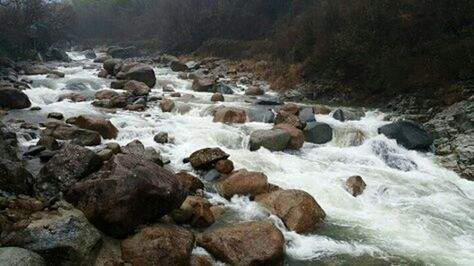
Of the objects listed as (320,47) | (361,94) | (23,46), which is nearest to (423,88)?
(361,94)

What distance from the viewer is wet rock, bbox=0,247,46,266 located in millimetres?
4891

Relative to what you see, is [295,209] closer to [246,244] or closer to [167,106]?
[246,244]

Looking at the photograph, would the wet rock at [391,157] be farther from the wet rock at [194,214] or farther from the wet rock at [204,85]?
the wet rock at [204,85]

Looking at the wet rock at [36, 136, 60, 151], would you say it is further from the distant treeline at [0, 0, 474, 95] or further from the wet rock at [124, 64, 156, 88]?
the distant treeline at [0, 0, 474, 95]

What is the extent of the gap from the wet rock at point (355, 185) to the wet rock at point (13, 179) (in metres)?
6.56

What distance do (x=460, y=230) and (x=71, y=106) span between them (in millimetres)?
13353

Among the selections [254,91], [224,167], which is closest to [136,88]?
[254,91]

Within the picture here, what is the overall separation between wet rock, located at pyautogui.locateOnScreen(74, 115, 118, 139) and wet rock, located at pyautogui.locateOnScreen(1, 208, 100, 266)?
6455 millimetres

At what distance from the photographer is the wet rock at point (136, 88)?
60.9ft

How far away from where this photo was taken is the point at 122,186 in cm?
661

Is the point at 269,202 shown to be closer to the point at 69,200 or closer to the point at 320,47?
the point at 69,200

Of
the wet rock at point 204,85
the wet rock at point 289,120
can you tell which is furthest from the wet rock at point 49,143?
the wet rock at point 204,85

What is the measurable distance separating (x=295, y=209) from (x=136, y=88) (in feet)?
42.5

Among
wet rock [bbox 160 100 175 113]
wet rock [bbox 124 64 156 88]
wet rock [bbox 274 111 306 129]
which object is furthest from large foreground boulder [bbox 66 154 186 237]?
wet rock [bbox 124 64 156 88]
